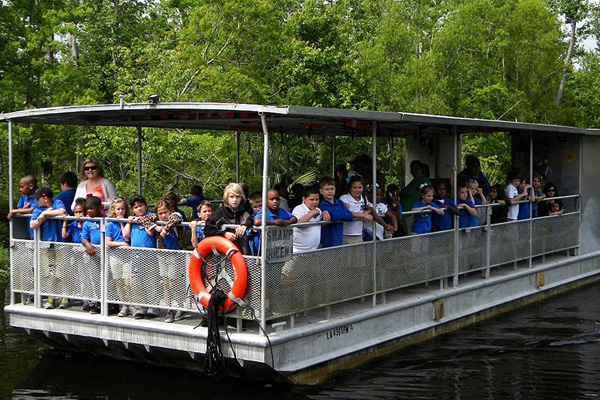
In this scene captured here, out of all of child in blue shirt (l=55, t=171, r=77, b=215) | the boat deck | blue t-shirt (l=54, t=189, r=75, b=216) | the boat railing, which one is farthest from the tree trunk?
blue t-shirt (l=54, t=189, r=75, b=216)

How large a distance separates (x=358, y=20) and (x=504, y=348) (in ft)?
96.1

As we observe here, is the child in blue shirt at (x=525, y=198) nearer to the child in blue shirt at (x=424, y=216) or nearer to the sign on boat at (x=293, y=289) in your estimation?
the sign on boat at (x=293, y=289)

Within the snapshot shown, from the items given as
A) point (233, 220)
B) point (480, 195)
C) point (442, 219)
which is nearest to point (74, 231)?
point (233, 220)

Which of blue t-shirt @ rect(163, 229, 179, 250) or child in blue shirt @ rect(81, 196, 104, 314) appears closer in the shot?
blue t-shirt @ rect(163, 229, 179, 250)

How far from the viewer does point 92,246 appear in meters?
10.2

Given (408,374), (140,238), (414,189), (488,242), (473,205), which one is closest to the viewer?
(140,238)

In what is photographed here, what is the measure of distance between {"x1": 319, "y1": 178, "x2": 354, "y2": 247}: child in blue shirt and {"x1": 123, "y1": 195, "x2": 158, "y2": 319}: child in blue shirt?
197 centimetres

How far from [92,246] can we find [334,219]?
2.82 metres

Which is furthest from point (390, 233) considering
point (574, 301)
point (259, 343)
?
point (574, 301)

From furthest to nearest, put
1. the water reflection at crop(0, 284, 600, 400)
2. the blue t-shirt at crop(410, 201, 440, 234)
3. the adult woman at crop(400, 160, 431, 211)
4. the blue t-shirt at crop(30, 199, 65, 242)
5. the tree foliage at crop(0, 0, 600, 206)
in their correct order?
the tree foliage at crop(0, 0, 600, 206) < the adult woman at crop(400, 160, 431, 211) < the blue t-shirt at crop(410, 201, 440, 234) < the blue t-shirt at crop(30, 199, 65, 242) < the water reflection at crop(0, 284, 600, 400)

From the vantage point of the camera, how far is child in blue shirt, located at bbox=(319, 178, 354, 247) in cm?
1023

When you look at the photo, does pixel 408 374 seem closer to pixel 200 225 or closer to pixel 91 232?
pixel 200 225

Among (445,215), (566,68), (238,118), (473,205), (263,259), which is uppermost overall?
(566,68)

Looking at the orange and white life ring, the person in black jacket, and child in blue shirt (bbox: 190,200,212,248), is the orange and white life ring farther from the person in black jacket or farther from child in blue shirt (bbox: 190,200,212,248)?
child in blue shirt (bbox: 190,200,212,248)
